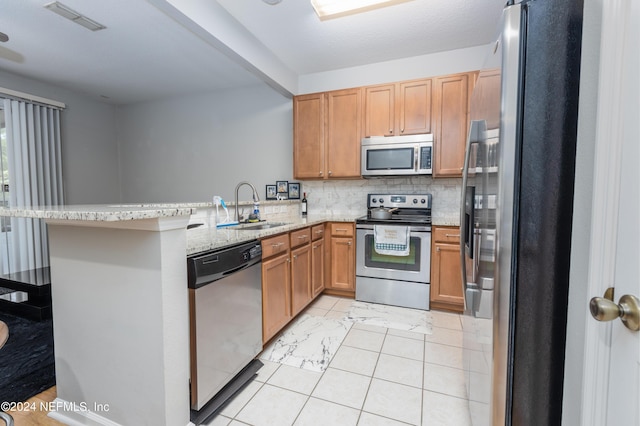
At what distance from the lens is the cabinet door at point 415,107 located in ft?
9.61

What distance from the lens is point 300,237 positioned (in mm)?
2527

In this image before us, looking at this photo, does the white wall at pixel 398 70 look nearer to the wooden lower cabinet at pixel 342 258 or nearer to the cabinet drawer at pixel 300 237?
the wooden lower cabinet at pixel 342 258

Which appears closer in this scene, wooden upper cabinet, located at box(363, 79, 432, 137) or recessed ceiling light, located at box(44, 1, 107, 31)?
recessed ceiling light, located at box(44, 1, 107, 31)

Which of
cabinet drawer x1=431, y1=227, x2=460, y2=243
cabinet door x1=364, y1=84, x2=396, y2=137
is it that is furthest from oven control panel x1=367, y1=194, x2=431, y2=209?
cabinet door x1=364, y1=84, x2=396, y2=137

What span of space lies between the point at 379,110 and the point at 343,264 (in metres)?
1.71

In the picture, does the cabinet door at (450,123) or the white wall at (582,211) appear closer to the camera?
the white wall at (582,211)

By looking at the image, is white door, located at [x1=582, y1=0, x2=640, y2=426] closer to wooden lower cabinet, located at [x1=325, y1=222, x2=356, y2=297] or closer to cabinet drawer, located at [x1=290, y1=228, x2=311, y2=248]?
cabinet drawer, located at [x1=290, y1=228, x2=311, y2=248]

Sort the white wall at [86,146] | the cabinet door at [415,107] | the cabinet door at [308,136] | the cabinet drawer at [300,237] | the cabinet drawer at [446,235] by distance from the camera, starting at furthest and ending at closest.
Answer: the white wall at [86,146], the cabinet door at [308,136], the cabinet door at [415,107], the cabinet drawer at [446,235], the cabinet drawer at [300,237]

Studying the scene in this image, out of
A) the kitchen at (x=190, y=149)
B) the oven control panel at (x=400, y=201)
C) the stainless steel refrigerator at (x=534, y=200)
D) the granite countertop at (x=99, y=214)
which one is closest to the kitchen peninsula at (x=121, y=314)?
the granite countertop at (x=99, y=214)

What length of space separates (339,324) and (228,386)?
1116mm

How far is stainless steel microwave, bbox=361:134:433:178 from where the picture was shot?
2.89 metres

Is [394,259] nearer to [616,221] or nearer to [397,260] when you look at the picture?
[397,260]

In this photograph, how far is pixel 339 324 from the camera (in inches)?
99.0

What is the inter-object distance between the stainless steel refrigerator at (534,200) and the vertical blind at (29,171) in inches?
196
